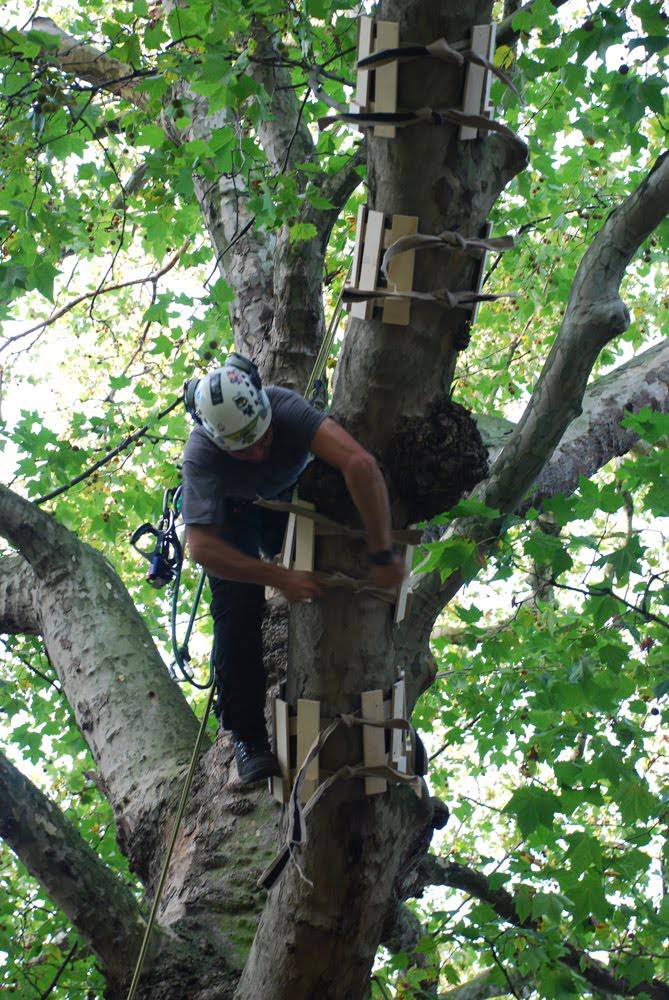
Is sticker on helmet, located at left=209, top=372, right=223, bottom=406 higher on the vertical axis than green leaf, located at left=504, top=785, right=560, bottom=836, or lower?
higher

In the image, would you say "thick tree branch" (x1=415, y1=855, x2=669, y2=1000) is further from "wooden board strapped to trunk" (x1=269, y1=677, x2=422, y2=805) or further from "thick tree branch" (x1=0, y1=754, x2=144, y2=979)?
"wooden board strapped to trunk" (x1=269, y1=677, x2=422, y2=805)

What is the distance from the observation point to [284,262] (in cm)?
412

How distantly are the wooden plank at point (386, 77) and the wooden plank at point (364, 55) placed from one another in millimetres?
24

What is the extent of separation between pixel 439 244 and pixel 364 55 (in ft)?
1.68

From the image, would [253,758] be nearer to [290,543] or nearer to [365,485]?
[290,543]

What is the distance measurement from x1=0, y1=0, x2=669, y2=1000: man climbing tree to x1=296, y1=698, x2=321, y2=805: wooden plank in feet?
0.06

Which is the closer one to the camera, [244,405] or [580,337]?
[244,405]

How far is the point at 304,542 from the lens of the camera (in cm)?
255

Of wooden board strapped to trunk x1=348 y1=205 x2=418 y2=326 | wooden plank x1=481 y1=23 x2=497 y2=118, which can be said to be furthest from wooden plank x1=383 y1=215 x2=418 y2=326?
wooden plank x1=481 y1=23 x2=497 y2=118

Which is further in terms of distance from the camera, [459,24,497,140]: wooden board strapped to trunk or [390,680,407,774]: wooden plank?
[390,680,407,774]: wooden plank

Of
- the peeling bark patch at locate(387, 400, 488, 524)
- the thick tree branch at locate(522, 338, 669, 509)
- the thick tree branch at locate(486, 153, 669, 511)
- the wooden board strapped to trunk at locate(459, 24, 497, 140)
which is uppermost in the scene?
the thick tree branch at locate(522, 338, 669, 509)

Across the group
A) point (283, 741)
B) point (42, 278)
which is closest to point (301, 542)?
point (283, 741)

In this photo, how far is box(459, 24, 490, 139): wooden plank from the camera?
2.26 metres

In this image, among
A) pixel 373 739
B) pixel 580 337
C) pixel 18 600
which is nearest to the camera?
pixel 373 739
